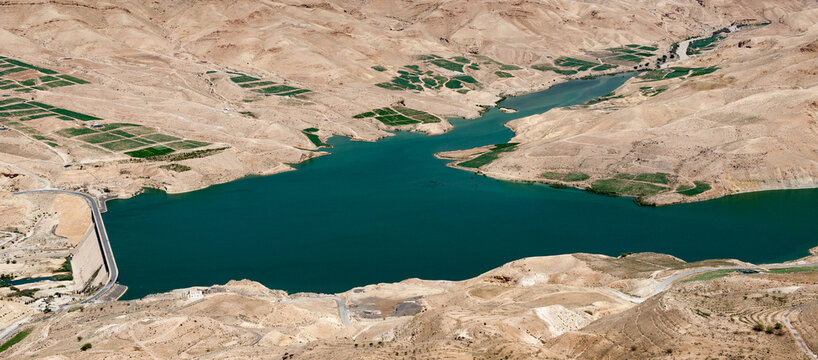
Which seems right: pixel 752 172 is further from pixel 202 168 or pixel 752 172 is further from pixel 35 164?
pixel 35 164

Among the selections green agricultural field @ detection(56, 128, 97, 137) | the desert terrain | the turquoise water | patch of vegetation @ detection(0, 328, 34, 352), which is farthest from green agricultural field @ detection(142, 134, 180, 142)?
patch of vegetation @ detection(0, 328, 34, 352)

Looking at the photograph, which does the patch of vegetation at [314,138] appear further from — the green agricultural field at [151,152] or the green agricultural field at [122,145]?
the green agricultural field at [122,145]

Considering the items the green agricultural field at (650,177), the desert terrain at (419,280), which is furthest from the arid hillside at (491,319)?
the green agricultural field at (650,177)

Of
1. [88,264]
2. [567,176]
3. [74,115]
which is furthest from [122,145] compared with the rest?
[567,176]

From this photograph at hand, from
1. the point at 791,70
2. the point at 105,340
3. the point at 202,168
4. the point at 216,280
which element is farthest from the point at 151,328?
the point at 791,70

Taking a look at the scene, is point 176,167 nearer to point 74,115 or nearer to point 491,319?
point 74,115
